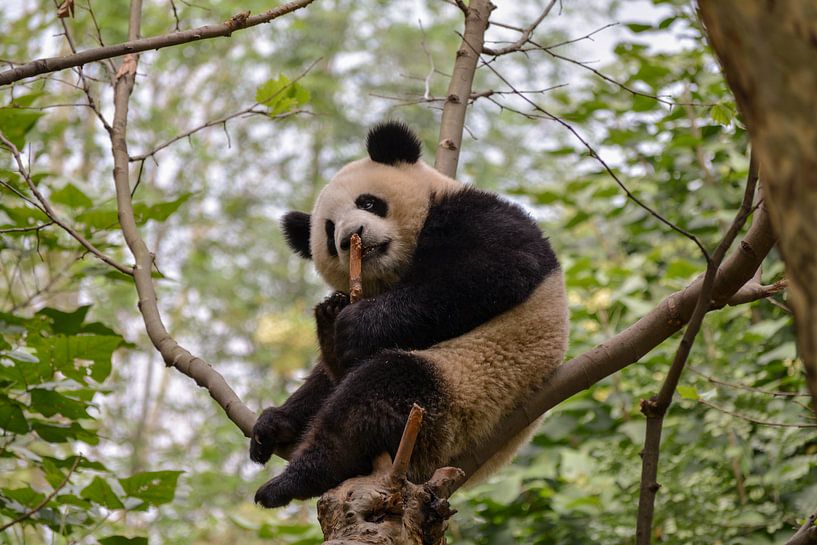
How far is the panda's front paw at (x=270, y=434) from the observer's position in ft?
13.1

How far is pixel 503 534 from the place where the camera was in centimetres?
501

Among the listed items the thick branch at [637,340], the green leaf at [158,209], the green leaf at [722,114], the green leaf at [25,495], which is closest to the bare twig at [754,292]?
the thick branch at [637,340]

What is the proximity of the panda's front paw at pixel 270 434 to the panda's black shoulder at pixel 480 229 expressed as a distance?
106cm

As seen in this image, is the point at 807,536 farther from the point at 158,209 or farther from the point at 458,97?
the point at 158,209

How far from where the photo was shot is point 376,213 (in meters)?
4.46

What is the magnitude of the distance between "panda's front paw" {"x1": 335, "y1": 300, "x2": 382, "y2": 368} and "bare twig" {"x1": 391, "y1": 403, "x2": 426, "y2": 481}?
113cm

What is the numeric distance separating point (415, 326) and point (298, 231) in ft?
4.38

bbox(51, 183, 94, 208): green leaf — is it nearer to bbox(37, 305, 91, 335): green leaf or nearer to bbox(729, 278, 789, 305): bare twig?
bbox(37, 305, 91, 335): green leaf

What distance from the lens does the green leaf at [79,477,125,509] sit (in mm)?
3672

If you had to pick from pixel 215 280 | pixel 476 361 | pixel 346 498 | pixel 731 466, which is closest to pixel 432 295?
pixel 476 361

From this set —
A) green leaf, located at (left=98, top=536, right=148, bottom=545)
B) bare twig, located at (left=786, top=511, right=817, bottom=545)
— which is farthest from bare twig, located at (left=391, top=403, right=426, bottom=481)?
green leaf, located at (left=98, top=536, right=148, bottom=545)

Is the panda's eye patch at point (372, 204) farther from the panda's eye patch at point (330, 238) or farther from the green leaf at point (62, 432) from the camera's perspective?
the green leaf at point (62, 432)

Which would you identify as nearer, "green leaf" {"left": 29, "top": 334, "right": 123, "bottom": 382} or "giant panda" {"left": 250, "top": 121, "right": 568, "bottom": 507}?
"giant panda" {"left": 250, "top": 121, "right": 568, "bottom": 507}

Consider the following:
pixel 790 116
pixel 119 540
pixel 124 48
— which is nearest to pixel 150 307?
pixel 119 540
